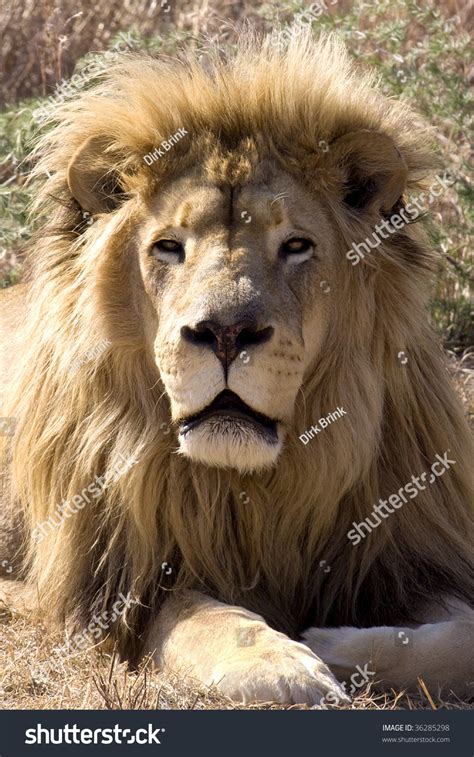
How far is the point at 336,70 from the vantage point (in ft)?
11.6

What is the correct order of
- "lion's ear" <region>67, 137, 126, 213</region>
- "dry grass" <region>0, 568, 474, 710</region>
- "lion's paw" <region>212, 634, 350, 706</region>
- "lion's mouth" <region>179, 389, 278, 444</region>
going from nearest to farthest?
"lion's paw" <region>212, 634, 350, 706</region>, "dry grass" <region>0, 568, 474, 710</region>, "lion's mouth" <region>179, 389, 278, 444</region>, "lion's ear" <region>67, 137, 126, 213</region>

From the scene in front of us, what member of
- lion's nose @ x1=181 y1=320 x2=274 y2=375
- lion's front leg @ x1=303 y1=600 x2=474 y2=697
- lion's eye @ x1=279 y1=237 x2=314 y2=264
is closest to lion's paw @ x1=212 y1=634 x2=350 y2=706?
lion's front leg @ x1=303 y1=600 x2=474 y2=697

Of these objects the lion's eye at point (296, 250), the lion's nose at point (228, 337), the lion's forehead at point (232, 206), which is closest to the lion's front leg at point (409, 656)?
the lion's nose at point (228, 337)

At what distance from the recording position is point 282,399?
3.14 meters

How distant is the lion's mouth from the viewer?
3033mm

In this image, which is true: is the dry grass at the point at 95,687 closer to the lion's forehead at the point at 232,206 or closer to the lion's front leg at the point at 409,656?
the lion's front leg at the point at 409,656

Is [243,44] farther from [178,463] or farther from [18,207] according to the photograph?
[18,207]

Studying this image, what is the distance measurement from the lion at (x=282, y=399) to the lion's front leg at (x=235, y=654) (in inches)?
0.6

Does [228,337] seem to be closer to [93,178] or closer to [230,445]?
[230,445]

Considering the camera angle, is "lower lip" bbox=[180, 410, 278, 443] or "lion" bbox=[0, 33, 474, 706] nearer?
"lower lip" bbox=[180, 410, 278, 443]

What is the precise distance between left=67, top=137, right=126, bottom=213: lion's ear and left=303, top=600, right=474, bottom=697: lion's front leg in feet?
4.29

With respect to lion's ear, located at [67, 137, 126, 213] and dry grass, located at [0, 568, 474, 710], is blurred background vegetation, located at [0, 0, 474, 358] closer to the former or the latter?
lion's ear, located at [67, 137, 126, 213]

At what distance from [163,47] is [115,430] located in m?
3.08

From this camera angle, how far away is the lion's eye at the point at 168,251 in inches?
130
